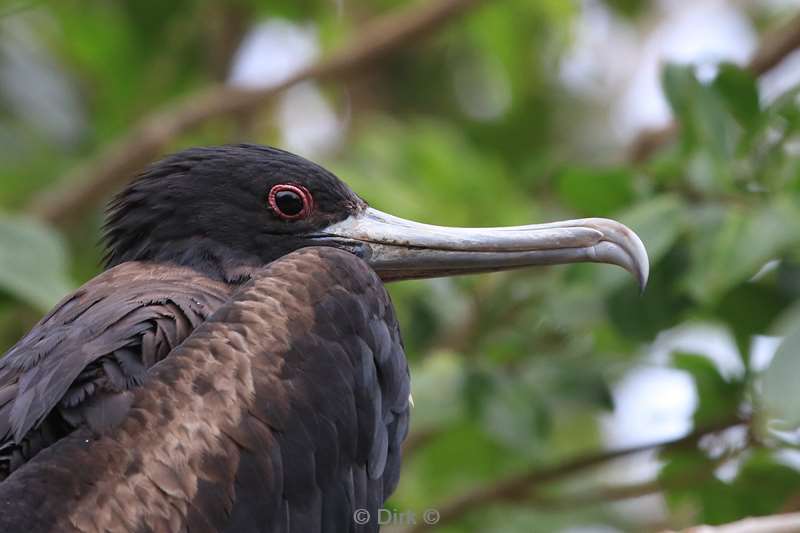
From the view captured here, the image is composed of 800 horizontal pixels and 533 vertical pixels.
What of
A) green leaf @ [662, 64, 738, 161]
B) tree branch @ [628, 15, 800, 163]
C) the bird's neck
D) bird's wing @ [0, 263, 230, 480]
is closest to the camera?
bird's wing @ [0, 263, 230, 480]

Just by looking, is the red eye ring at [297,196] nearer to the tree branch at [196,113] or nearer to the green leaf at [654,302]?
the green leaf at [654,302]

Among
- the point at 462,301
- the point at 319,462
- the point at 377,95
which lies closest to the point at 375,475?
the point at 319,462

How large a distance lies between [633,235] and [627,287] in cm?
90

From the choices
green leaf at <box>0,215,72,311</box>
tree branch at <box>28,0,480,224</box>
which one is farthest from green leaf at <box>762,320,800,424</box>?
tree branch at <box>28,0,480,224</box>

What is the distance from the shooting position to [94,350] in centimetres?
303

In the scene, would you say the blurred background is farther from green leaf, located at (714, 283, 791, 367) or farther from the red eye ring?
the red eye ring

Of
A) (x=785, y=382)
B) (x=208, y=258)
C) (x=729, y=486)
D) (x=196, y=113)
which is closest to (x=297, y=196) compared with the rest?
(x=208, y=258)

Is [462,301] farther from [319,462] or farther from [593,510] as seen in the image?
[319,462]

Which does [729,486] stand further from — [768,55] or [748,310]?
[768,55]

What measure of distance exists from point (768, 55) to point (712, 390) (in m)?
1.48

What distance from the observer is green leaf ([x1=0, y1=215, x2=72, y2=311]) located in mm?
4293

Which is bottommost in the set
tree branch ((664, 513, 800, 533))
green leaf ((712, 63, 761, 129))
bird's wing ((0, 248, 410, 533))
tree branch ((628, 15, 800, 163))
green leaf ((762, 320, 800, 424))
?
tree branch ((664, 513, 800, 533))

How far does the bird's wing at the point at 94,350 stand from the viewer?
9.53ft

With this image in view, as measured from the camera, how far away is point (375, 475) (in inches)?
129
